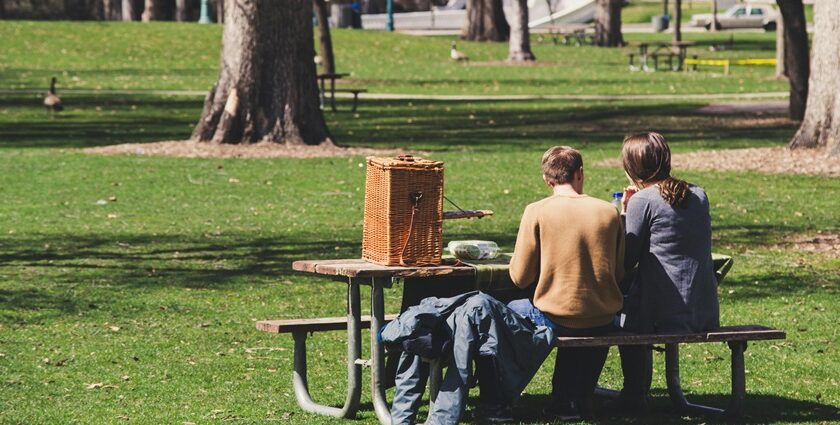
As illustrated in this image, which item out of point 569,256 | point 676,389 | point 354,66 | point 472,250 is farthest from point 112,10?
point 569,256

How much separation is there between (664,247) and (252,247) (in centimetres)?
670

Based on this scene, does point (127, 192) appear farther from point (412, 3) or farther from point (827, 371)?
point (412, 3)

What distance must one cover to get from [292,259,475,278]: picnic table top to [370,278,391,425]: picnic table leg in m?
0.09

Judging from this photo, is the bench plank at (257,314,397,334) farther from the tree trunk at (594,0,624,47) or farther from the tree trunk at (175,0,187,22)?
the tree trunk at (175,0,187,22)

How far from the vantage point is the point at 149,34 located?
44.7 meters

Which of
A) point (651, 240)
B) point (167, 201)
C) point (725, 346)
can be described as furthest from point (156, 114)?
point (651, 240)

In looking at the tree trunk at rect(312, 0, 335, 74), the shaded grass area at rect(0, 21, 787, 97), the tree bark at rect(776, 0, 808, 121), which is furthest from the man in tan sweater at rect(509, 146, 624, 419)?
the tree trunk at rect(312, 0, 335, 74)

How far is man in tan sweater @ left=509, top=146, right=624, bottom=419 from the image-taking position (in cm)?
694

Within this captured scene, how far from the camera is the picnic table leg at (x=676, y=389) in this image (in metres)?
7.43

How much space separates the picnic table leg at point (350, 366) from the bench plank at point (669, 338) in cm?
95

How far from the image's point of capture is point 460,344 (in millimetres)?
6707

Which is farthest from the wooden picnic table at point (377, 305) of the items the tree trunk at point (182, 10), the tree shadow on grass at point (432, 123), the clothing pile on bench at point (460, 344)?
the tree trunk at point (182, 10)

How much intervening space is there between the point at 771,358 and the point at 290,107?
13338 mm

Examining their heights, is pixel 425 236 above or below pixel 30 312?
above
